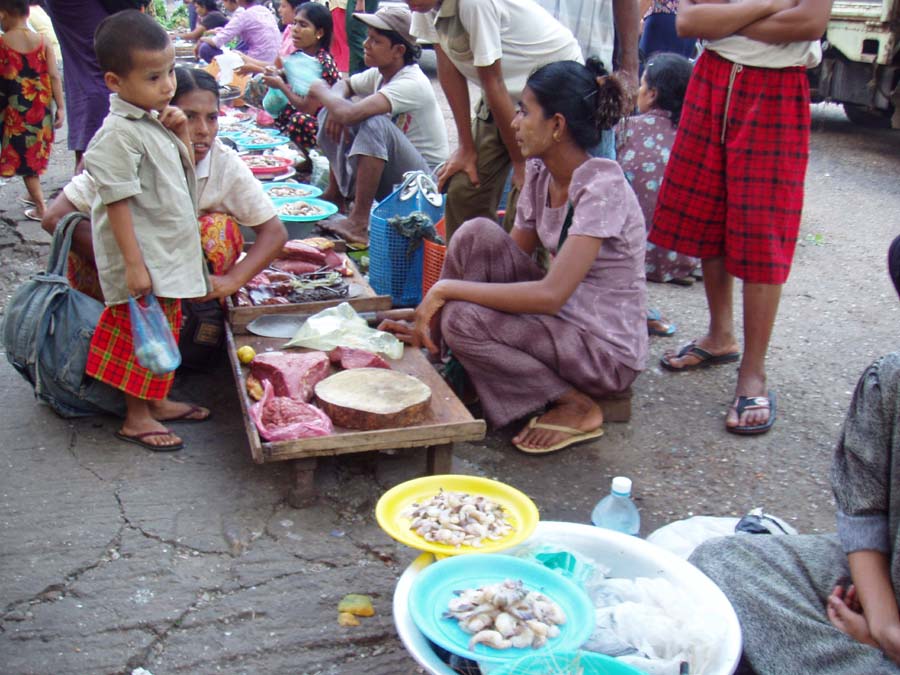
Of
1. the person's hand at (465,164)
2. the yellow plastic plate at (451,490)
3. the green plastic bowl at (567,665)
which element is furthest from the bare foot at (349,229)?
the green plastic bowl at (567,665)

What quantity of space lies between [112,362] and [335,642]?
141 cm

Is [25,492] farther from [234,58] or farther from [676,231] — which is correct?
[234,58]

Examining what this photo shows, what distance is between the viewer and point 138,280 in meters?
2.89

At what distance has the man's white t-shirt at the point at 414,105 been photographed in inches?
213

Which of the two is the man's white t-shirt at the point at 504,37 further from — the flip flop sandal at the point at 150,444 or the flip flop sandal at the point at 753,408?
the flip flop sandal at the point at 150,444

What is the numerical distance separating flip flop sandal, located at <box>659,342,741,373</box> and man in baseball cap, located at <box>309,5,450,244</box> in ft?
7.27

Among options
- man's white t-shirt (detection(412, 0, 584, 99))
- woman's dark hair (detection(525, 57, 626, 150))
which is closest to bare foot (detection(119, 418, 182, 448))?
woman's dark hair (detection(525, 57, 626, 150))

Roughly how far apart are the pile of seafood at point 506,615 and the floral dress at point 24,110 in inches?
192

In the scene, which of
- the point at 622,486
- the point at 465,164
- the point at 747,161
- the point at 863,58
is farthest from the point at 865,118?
the point at 622,486

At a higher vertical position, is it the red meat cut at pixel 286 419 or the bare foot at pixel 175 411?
the red meat cut at pixel 286 419

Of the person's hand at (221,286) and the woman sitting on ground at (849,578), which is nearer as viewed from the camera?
the woman sitting on ground at (849,578)

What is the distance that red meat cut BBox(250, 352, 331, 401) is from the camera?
124 inches

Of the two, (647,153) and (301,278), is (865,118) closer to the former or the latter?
(647,153)

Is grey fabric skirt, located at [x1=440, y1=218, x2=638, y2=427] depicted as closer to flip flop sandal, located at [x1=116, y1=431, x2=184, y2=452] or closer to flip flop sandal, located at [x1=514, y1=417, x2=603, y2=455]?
flip flop sandal, located at [x1=514, y1=417, x2=603, y2=455]
